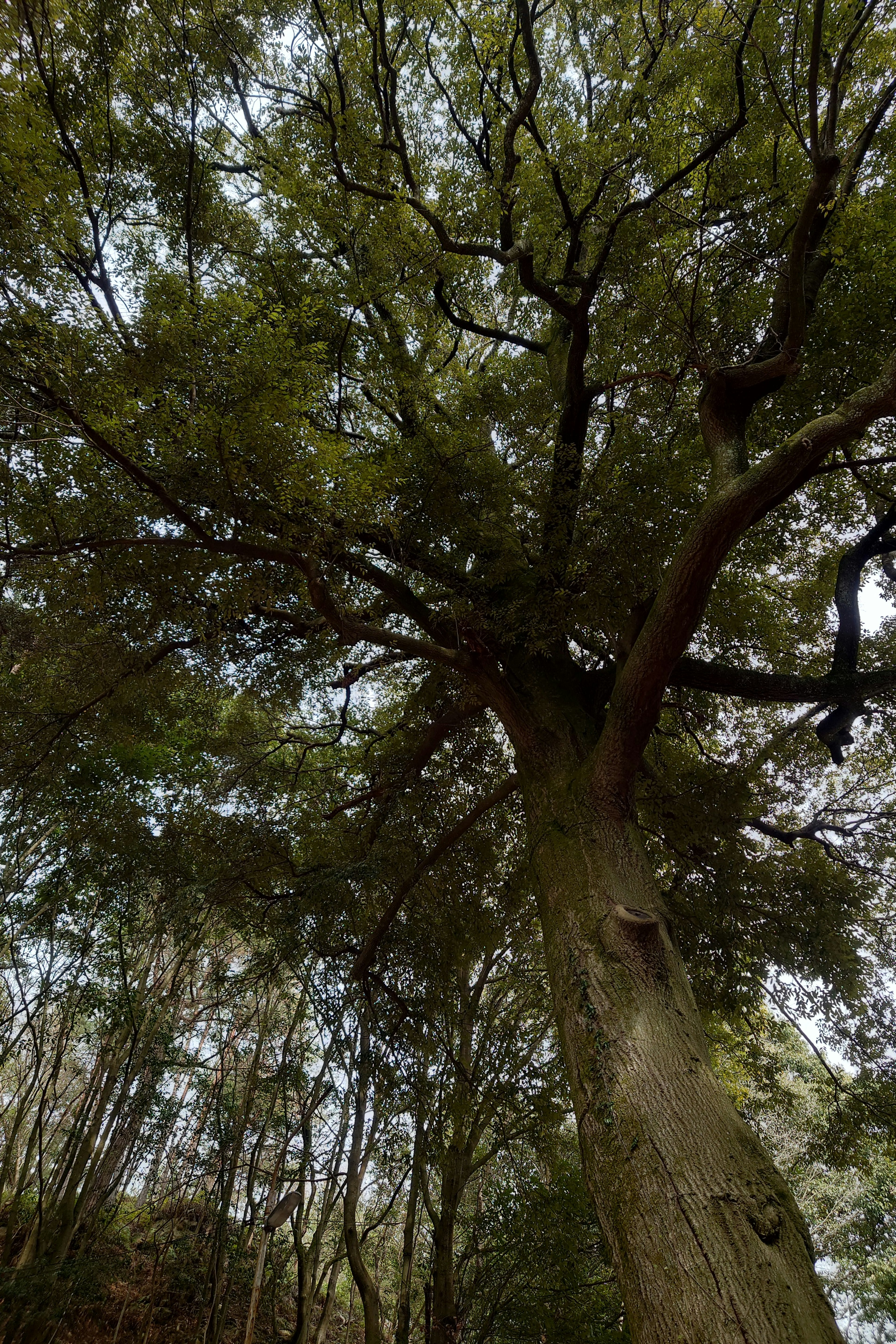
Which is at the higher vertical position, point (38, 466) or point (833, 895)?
point (38, 466)

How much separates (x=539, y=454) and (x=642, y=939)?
361 centimetres

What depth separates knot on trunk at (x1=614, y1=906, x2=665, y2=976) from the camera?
257 centimetres

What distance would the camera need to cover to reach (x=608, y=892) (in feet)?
9.29

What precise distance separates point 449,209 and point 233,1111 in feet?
22.5

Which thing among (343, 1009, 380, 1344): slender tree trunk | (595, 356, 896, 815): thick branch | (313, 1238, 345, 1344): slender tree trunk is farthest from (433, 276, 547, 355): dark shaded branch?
(313, 1238, 345, 1344): slender tree trunk

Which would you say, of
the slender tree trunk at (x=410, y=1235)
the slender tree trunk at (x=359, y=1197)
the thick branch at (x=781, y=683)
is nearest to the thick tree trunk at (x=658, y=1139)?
the thick branch at (x=781, y=683)

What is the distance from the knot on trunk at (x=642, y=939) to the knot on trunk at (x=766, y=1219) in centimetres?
76

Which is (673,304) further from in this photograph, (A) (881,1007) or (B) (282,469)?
(A) (881,1007)

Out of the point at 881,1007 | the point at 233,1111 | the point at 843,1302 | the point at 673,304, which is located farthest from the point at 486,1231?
the point at 843,1302

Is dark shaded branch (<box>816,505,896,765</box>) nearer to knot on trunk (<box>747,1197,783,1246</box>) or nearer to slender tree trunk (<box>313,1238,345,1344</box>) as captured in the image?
knot on trunk (<box>747,1197,783,1246</box>)

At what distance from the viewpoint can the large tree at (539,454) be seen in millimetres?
2758

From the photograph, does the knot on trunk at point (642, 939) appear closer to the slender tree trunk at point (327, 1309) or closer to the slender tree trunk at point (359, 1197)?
the slender tree trunk at point (359, 1197)

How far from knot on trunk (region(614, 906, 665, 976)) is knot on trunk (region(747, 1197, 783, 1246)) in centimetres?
76

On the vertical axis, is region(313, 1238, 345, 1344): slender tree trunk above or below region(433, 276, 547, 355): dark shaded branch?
below
